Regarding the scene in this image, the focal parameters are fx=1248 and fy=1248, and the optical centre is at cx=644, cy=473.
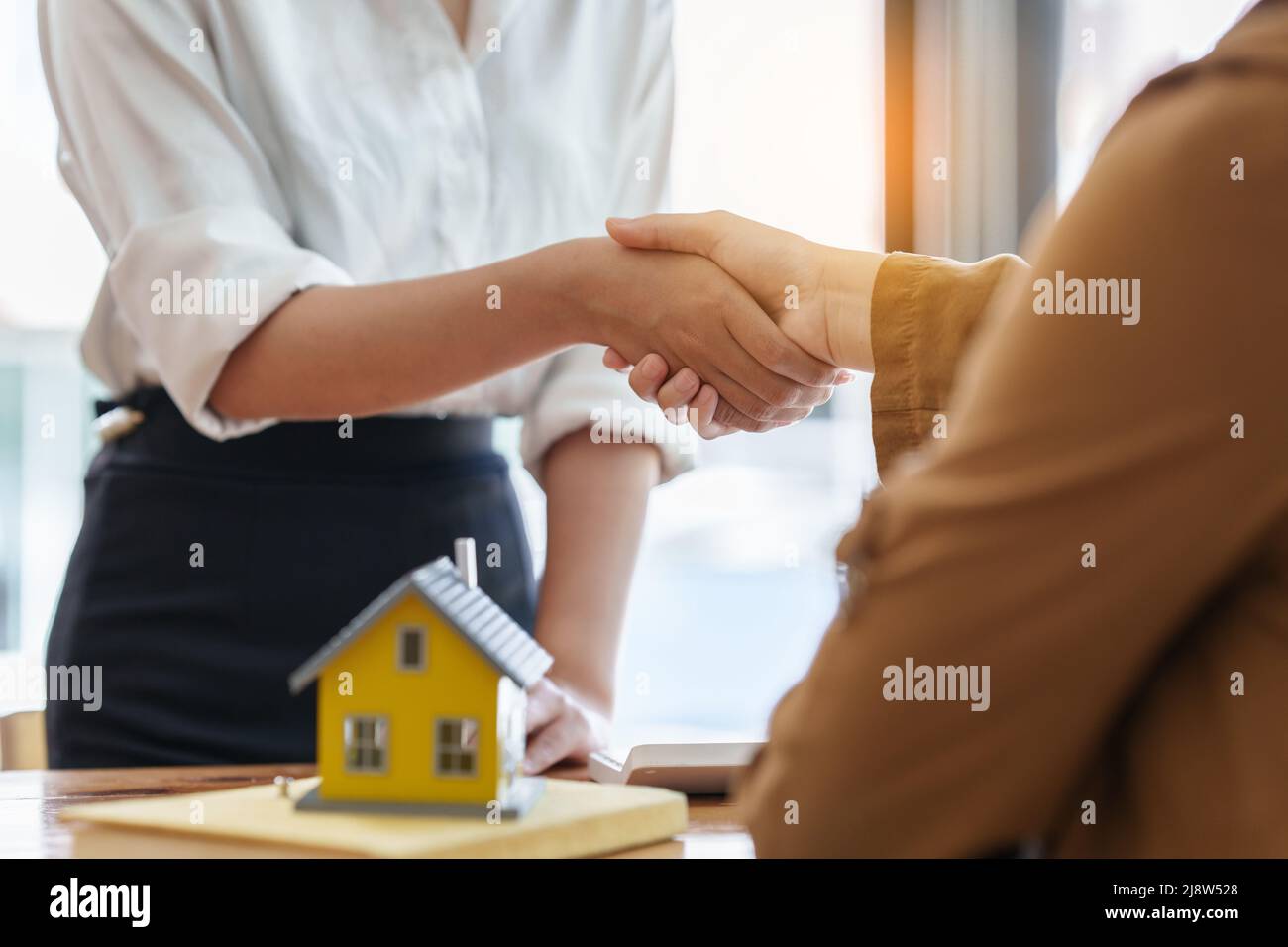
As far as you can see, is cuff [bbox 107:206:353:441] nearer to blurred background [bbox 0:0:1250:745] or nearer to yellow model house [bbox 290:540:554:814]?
yellow model house [bbox 290:540:554:814]

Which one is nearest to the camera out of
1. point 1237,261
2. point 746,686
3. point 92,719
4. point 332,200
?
point 1237,261

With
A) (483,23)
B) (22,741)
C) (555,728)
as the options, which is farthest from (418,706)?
(22,741)

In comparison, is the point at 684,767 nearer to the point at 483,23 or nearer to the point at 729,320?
the point at 729,320

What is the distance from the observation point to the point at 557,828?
2.18ft

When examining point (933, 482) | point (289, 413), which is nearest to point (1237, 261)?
point (933, 482)

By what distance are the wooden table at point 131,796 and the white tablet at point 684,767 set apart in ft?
0.05

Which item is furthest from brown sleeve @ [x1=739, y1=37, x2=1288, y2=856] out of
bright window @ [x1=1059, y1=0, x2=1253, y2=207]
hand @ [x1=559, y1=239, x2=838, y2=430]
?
bright window @ [x1=1059, y1=0, x2=1253, y2=207]

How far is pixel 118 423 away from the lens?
4.32 feet

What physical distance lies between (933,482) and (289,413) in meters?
0.85

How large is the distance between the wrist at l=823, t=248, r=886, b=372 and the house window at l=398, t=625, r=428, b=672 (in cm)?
50

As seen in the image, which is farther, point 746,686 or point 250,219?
point 746,686

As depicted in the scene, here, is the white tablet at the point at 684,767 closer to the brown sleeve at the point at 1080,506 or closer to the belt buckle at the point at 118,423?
the brown sleeve at the point at 1080,506

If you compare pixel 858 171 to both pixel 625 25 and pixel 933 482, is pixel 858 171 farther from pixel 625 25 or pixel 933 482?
pixel 933 482

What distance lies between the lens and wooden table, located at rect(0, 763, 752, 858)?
2.34 feet
